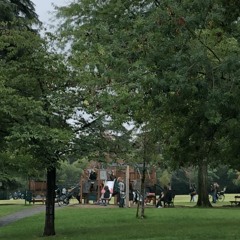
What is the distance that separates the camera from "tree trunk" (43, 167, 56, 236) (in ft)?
51.0

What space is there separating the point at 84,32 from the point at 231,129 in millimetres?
10280

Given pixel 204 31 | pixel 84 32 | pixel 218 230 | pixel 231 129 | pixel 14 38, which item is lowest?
pixel 218 230

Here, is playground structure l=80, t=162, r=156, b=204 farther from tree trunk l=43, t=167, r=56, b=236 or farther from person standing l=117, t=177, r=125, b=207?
tree trunk l=43, t=167, r=56, b=236

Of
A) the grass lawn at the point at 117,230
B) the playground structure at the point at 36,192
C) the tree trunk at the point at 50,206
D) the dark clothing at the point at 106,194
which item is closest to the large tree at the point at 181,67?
the grass lawn at the point at 117,230

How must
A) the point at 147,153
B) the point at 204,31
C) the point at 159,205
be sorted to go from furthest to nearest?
1. the point at 159,205
2. the point at 147,153
3. the point at 204,31

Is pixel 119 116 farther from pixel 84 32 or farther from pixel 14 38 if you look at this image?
pixel 84 32

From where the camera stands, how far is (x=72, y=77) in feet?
51.0

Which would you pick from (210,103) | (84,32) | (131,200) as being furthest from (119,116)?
(131,200)

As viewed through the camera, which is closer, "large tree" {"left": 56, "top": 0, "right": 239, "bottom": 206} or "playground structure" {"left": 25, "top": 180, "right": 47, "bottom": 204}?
"large tree" {"left": 56, "top": 0, "right": 239, "bottom": 206}

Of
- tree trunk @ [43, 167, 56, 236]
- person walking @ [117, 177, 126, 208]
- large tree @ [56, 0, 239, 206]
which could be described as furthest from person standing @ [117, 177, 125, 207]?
large tree @ [56, 0, 239, 206]

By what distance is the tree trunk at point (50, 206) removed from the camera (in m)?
15.5

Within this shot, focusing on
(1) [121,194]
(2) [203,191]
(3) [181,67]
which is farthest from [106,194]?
(3) [181,67]

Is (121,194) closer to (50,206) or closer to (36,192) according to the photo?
(36,192)

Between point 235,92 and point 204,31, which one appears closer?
Result: point 235,92
